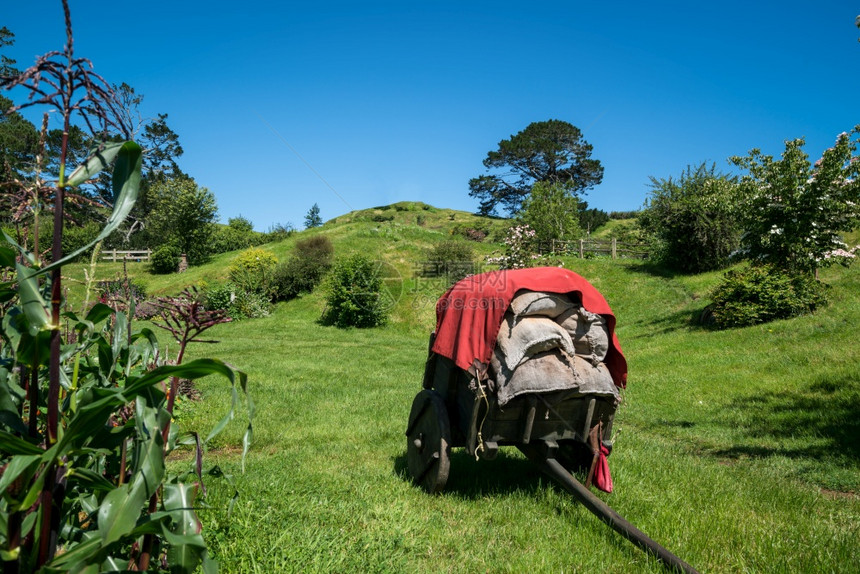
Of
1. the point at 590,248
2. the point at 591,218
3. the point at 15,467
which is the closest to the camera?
the point at 15,467

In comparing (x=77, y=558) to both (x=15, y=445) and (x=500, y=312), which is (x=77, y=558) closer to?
(x=15, y=445)

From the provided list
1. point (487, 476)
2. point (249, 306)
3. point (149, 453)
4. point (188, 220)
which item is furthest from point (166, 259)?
point (149, 453)

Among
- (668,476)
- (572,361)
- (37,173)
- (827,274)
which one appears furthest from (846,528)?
(827,274)

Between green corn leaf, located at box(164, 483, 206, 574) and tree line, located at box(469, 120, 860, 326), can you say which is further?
tree line, located at box(469, 120, 860, 326)

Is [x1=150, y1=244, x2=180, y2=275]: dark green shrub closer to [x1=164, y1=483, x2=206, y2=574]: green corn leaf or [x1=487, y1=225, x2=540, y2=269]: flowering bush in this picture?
[x1=487, y1=225, x2=540, y2=269]: flowering bush

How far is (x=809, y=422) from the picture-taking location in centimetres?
750

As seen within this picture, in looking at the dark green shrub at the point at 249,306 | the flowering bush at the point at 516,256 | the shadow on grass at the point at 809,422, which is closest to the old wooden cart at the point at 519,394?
the shadow on grass at the point at 809,422

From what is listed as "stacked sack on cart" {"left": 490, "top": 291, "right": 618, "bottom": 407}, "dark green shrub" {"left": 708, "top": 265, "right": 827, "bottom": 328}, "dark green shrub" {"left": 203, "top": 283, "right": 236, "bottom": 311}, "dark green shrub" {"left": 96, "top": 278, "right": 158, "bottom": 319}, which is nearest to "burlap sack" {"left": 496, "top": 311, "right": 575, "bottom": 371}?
"stacked sack on cart" {"left": 490, "top": 291, "right": 618, "bottom": 407}

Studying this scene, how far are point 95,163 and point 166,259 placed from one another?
123 ft

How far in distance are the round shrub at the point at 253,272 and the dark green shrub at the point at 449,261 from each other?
8.56 metres

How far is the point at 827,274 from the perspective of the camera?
16844mm

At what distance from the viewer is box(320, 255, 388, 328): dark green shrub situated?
20984 millimetres

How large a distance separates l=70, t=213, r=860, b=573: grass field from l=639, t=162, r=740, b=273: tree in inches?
322

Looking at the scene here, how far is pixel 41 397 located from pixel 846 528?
19.1 feet
